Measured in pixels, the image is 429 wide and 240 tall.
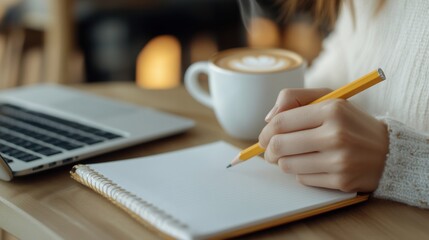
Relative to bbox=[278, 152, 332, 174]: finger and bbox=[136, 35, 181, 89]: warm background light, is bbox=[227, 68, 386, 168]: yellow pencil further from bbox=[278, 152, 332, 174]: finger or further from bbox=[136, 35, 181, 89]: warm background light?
bbox=[136, 35, 181, 89]: warm background light

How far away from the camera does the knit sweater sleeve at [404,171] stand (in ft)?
1.98

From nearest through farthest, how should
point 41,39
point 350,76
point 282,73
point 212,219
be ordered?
point 212,219, point 282,73, point 350,76, point 41,39

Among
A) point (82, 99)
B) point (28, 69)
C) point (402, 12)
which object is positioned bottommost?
point (28, 69)

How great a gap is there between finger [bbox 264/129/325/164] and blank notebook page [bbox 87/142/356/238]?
0.10ft

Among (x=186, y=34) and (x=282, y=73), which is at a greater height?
(x=282, y=73)

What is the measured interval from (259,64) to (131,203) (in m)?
0.30

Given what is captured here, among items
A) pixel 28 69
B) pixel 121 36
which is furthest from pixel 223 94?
pixel 121 36

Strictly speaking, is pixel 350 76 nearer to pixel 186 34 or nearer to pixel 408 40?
pixel 408 40

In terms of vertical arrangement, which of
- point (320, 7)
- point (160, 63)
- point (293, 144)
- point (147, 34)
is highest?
point (320, 7)

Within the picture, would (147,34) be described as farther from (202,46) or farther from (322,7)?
(322,7)

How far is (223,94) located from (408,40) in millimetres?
233

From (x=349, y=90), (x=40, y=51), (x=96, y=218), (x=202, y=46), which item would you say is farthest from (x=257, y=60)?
(x=202, y=46)

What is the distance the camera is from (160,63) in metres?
2.47

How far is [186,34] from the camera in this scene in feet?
8.07
